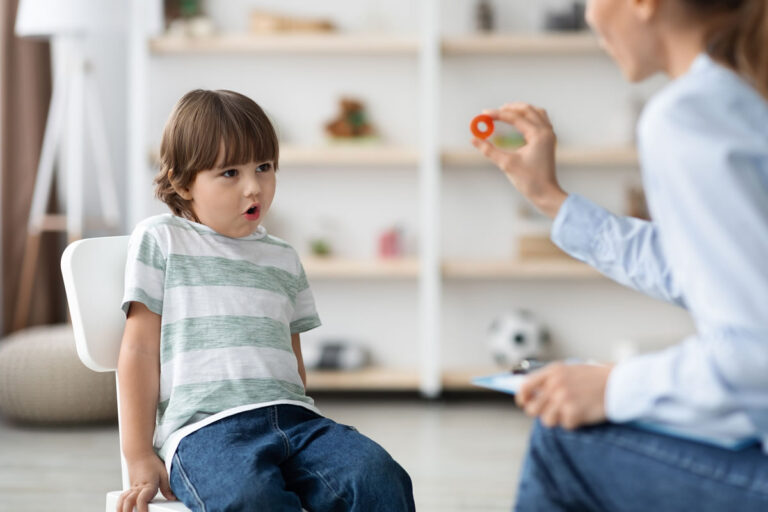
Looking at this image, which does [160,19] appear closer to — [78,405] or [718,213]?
[78,405]

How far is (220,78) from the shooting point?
3.51m

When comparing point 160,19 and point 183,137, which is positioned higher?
point 160,19

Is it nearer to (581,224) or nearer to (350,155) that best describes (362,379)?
(350,155)

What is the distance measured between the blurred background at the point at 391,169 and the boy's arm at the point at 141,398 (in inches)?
82.8

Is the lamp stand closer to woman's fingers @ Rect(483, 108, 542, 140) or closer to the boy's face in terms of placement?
the boy's face

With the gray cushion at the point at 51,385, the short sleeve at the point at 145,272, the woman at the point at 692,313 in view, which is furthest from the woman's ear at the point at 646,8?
the gray cushion at the point at 51,385

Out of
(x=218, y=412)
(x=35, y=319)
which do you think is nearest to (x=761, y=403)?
(x=218, y=412)

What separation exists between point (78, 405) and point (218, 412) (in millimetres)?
1831

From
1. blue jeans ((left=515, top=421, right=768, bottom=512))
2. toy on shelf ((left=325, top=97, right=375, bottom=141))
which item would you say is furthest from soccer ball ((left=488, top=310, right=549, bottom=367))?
blue jeans ((left=515, top=421, right=768, bottom=512))

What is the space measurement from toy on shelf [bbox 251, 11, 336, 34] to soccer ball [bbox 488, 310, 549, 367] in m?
1.26

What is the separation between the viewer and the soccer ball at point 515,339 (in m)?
3.38

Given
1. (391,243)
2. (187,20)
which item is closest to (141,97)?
(187,20)

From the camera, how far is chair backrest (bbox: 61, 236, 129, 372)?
123cm

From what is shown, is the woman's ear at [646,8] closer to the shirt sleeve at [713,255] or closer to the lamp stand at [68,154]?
the shirt sleeve at [713,255]
